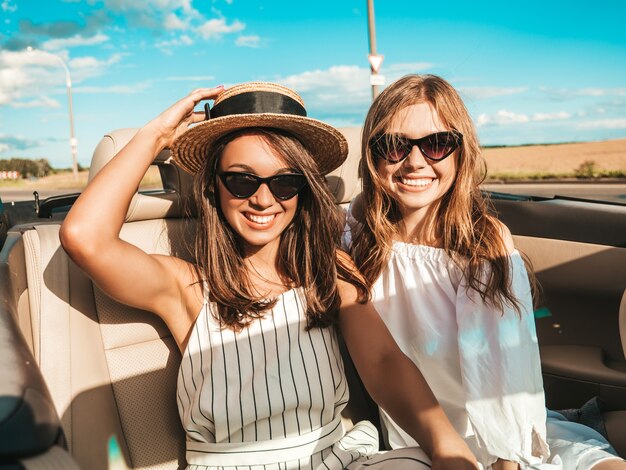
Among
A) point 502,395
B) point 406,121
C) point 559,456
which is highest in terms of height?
point 406,121

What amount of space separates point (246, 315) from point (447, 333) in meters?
0.66

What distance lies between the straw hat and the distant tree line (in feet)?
86.8

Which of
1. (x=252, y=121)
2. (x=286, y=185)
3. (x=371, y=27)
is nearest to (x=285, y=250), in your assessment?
(x=286, y=185)

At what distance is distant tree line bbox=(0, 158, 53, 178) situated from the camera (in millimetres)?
25453

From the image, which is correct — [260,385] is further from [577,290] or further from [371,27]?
[371,27]

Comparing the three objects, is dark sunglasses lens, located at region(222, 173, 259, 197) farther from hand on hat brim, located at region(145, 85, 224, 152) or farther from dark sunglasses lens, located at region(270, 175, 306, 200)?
hand on hat brim, located at region(145, 85, 224, 152)

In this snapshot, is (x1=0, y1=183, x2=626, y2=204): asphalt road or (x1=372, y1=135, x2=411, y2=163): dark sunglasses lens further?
(x1=0, y1=183, x2=626, y2=204): asphalt road

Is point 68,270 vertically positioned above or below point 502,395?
above

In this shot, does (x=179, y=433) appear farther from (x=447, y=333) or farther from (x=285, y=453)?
(x=447, y=333)

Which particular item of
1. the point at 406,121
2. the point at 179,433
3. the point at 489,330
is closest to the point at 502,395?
the point at 489,330

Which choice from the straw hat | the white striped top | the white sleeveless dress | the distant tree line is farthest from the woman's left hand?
the distant tree line

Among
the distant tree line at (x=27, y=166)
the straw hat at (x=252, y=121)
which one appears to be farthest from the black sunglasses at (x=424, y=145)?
the distant tree line at (x=27, y=166)

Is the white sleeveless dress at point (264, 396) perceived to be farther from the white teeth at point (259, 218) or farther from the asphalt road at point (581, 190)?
the asphalt road at point (581, 190)

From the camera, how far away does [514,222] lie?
9.58 feet
